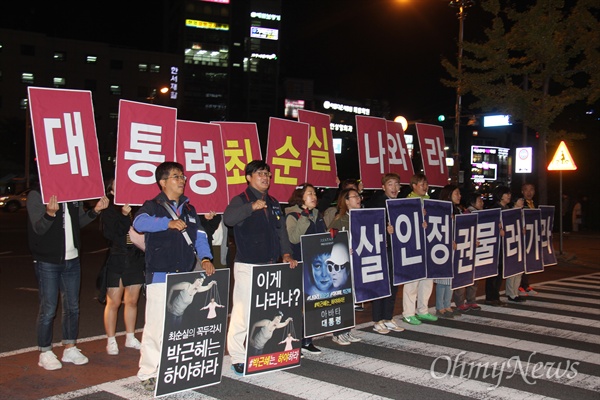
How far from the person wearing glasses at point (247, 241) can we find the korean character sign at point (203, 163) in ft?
4.70

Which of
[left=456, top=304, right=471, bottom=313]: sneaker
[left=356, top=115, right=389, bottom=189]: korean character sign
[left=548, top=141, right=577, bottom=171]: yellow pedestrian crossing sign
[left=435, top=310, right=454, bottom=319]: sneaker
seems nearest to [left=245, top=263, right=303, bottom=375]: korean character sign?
[left=435, top=310, right=454, bottom=319]: sneaker

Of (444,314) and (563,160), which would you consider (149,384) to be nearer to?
(444,314)

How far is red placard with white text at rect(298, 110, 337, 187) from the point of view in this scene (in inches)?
358

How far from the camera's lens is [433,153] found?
1093 cm

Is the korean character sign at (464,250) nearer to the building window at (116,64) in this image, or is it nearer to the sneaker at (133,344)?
the sneaker at (133,344)

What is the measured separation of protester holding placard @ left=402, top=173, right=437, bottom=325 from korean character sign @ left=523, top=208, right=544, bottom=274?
9.94ft

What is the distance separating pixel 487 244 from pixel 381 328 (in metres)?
3.00

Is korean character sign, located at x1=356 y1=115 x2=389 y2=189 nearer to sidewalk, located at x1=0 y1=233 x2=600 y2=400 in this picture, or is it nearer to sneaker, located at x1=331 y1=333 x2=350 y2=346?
sneaker, located at x1=331 y1=333 x2=350 y2=346

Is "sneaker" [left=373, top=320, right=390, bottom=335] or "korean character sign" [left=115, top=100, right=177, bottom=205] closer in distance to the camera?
"korean character sign" [left=115, top=100, right=177, bottom=205]

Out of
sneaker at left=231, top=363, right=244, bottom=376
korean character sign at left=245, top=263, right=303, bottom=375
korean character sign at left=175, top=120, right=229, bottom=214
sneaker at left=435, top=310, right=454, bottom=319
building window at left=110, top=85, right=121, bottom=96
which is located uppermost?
building window at left=110, top=85, right=121, bottom=96

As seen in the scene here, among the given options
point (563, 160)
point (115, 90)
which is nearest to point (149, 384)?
point (563, 160)

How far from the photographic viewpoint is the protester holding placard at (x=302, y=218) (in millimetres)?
6605

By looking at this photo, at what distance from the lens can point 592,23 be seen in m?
17.0

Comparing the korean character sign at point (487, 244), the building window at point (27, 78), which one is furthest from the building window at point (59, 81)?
the korean character sign at point (487, 244)
